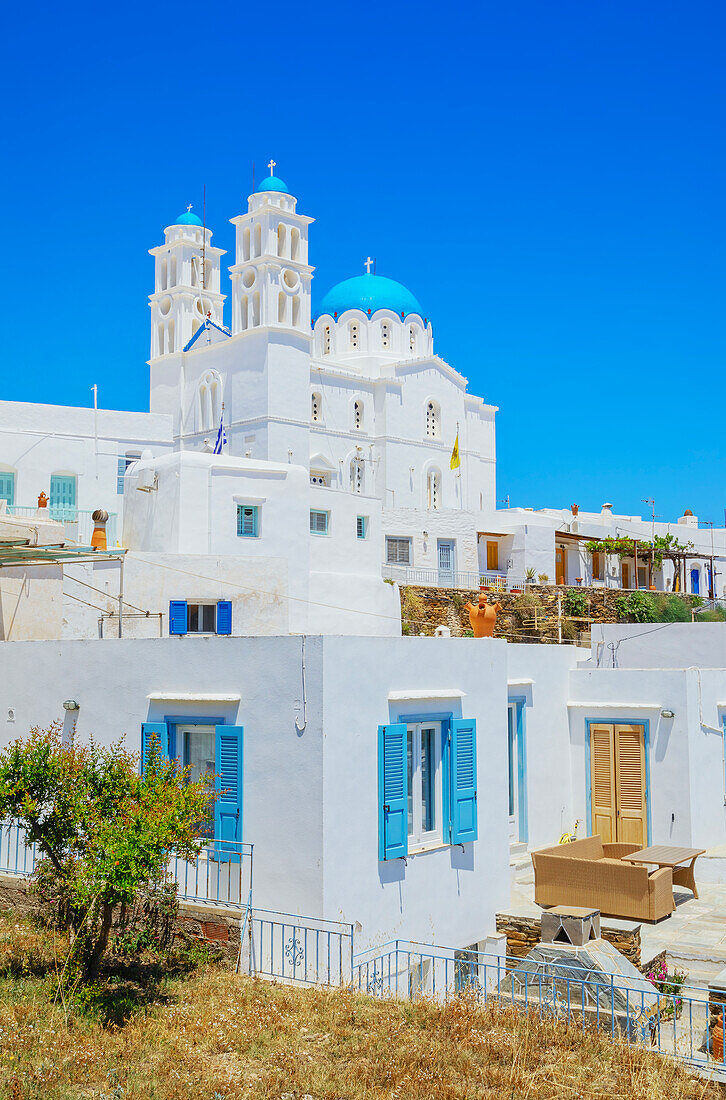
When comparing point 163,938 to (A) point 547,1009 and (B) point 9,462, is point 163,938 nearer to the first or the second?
(A) point 547,1009

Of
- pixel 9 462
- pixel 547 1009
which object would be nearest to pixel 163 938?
pixel 547 1009

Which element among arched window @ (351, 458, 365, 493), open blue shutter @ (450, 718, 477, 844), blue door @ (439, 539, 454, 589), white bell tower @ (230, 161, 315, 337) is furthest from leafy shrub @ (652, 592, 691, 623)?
open blue shutter @ (450, 718, 477, 844)

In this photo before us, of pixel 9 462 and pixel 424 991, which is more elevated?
pixel 9 462

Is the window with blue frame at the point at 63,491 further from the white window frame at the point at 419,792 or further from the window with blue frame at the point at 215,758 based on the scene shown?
the white window frame at the point at 419,792

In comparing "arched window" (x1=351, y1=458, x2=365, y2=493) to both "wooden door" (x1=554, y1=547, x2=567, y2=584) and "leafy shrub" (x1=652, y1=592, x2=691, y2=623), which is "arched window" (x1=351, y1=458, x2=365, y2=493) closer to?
"wooden door" (x1=554, y1=547, x2=567, y2=584)

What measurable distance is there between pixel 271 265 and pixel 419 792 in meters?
30.1

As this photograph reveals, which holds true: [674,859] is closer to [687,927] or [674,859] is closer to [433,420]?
[687,927]

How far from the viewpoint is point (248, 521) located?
24375mm

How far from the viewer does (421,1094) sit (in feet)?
24.6

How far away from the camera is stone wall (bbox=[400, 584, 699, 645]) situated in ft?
105

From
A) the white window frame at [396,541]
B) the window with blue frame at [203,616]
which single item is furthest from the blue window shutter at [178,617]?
the white window frame at [396,541]

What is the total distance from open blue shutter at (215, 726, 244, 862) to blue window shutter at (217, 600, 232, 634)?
746cm

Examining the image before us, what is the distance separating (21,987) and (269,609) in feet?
34.8

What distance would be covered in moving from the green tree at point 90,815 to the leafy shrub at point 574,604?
28969 millimetres
